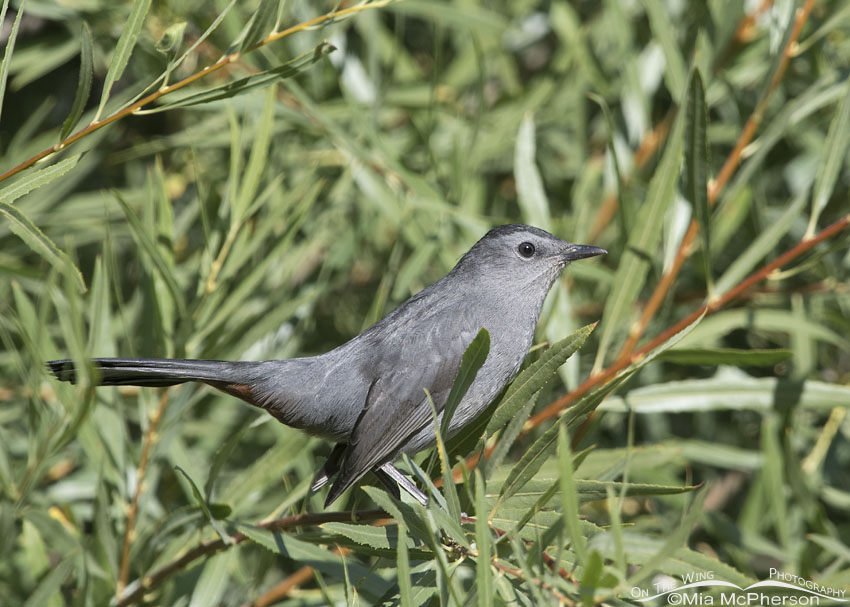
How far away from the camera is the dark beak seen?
2970mm

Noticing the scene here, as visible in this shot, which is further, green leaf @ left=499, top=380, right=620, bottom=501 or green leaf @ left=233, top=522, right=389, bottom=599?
green leaf @ left=233, top=522, right=389, bottom=599

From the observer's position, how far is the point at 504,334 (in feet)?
9.37

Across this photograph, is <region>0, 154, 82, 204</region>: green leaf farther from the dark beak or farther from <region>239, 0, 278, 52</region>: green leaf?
the dark beak

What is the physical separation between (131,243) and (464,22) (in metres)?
1.80

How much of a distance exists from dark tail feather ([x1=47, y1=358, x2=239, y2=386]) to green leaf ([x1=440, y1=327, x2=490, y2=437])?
0.88 meters

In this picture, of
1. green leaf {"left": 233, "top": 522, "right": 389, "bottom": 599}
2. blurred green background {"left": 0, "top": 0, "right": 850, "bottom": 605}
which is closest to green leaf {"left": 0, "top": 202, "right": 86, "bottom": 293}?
blurred green background {"left": 0, "top": 0, "right": 850, "bottom": 605}

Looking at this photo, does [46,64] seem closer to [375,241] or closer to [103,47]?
[103,47]

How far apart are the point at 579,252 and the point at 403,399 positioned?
85cm

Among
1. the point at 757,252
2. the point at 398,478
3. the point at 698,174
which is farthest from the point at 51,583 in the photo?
the point at 757,252

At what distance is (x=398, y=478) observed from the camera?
280 centimetres

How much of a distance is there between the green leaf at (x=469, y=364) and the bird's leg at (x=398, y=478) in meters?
0.80

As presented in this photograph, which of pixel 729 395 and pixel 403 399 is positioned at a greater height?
pixel 403 399

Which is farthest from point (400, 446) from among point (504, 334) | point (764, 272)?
point (764, 272)

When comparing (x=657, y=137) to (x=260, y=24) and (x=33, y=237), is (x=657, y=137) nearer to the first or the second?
(x=260, y=24)
